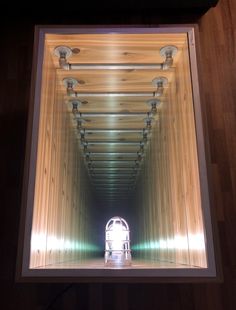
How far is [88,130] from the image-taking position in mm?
2191

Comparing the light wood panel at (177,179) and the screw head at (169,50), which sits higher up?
the screw head at (169,50)

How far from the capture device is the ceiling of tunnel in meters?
1.55

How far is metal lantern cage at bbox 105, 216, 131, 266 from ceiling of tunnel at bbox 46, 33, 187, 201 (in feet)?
2.19

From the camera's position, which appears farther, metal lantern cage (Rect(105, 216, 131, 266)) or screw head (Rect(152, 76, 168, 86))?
screw head (Rect(152, 76, 168, 86))

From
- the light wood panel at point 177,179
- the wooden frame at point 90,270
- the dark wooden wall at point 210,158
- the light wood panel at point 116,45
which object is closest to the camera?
the wooden frame at point 90,270

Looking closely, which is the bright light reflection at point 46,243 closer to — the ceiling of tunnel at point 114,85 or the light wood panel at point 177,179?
the light wood panel at point 177,179

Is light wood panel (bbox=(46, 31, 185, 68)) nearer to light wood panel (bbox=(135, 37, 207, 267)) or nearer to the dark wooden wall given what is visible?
light wood panel (bbox=(135, 37, 207, 267))

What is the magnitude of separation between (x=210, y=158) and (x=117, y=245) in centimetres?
57

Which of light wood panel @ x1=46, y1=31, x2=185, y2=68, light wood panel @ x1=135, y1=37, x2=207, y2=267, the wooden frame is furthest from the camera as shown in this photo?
light wood panel @ x1=46, y1=31, x2=185, y2=68

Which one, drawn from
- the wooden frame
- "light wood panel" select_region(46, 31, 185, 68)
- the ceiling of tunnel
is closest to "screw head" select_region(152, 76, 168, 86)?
the ceiling of tunnel

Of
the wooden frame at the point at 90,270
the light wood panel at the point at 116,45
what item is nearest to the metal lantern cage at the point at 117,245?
the wooden frame at the point at 90,270

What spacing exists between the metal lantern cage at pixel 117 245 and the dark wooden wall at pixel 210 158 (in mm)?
324

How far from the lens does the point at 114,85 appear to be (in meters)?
1.83

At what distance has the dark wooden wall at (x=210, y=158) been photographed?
1762mm
